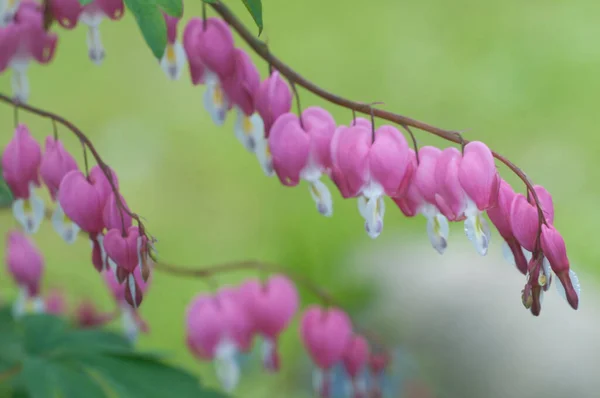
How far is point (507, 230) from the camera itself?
104cm

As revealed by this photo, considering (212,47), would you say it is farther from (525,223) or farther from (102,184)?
(525,223)

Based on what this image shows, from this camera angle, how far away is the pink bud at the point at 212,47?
1.19 meters

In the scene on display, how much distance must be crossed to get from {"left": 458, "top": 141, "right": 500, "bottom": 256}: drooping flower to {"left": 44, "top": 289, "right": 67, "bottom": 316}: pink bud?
1596mm

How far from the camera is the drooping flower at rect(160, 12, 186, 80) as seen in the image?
1.22 m

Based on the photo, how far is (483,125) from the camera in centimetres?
495

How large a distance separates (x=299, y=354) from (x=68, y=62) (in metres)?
3.31

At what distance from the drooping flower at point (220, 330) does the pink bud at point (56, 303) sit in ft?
2.19

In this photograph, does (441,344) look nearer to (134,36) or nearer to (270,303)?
(270,303)

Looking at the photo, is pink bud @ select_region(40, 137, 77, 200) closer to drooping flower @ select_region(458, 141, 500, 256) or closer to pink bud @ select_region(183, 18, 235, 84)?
pink bud @ select_region(183, 18, 235, 84)

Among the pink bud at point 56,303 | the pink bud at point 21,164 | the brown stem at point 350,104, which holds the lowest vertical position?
the pink bud at point 56,303

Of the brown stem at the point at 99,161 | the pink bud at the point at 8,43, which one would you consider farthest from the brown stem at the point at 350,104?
the pink bud at the point at 8,43

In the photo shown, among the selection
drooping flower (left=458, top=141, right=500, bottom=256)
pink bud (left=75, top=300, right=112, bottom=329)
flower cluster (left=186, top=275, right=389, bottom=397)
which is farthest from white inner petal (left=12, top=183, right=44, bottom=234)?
pink bud (left=75, top=300, right=112, bottom=329)

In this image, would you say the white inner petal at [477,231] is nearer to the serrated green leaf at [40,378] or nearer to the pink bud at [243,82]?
the pink bud at [243,82]

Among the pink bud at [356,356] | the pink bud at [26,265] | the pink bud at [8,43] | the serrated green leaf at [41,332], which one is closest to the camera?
the pink bud at [8,43]
